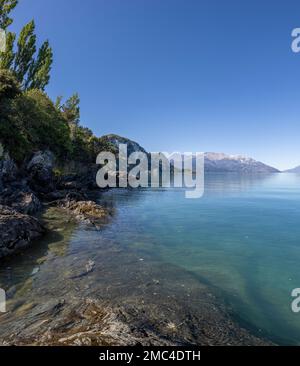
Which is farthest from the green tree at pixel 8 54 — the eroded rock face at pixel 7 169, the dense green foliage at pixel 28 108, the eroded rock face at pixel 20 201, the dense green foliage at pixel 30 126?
the eroded rock face at pixel 20 201

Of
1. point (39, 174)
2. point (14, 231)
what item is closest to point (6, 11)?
point (39, 174)

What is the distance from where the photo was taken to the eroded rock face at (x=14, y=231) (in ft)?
47.5

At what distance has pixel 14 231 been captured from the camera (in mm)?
15453

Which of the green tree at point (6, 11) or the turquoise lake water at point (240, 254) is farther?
the green tree at point (6, 11)

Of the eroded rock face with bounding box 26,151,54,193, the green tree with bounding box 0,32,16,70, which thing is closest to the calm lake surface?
the eroded rock face with bounding box 26,151,54,193

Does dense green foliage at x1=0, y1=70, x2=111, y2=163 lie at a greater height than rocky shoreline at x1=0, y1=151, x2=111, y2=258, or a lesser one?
greater

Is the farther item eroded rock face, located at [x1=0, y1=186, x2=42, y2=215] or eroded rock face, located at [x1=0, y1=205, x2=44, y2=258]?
eroded rock face, located at [x1=0, y1=186, x2=42, y2=215]

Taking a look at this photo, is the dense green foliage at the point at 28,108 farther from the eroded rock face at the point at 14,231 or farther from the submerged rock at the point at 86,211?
the eroded rock face at the point at 14,231

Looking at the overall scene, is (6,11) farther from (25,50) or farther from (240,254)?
(240,254)

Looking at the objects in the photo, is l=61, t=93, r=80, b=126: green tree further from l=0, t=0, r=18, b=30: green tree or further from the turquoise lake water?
the turquoise lake water

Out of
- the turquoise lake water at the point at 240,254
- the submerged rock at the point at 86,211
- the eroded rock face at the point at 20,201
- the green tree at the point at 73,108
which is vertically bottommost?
the turquoise lake water at the point at 240,254

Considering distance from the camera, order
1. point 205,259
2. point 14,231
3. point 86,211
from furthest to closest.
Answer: point 86,211 < point 205,259 < point 14,231

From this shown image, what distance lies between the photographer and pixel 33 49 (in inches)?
2301

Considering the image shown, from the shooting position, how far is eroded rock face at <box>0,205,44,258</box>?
1447 cm
